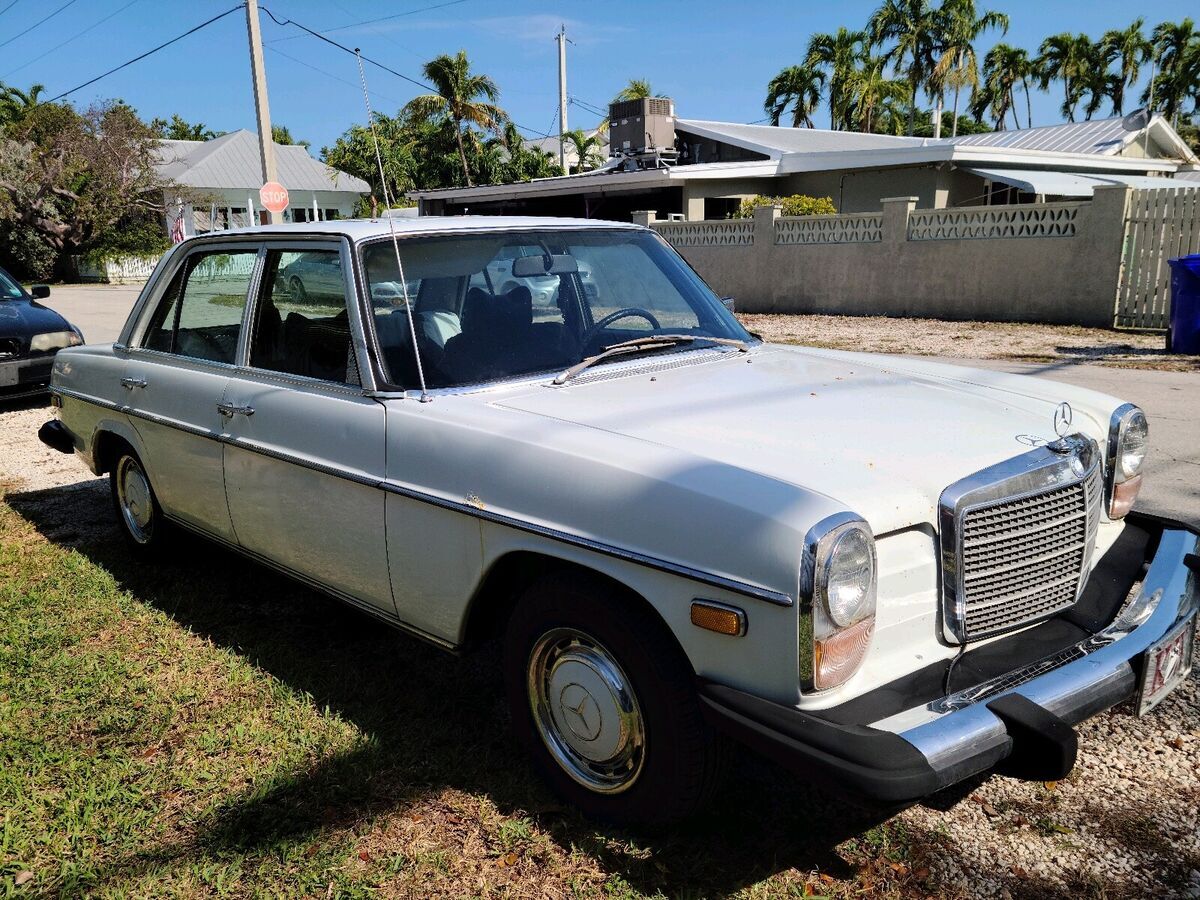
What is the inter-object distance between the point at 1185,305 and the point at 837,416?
10177mm

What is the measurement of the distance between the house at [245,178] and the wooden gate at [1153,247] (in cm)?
3571

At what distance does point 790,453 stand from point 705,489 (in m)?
0.31

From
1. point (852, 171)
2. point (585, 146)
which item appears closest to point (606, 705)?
point (852, 171)

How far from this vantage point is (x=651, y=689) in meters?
2.36

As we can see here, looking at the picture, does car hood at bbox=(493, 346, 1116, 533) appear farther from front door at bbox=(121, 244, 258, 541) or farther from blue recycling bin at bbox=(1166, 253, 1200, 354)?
blue recycling bin at bbox=(1166, 253, 1200, 354)

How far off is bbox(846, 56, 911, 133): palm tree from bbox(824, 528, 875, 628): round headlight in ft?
143

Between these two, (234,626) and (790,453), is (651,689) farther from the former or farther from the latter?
(234,626)

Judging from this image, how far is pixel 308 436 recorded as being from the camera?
3326mm

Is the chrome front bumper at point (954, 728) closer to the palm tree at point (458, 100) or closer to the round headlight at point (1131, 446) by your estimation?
the round headlight at point (1131, 446)

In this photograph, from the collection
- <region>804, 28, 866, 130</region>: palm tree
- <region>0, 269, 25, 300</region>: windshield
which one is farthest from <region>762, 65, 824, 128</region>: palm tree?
<region>0, 269, 25, 300</region>: windshield

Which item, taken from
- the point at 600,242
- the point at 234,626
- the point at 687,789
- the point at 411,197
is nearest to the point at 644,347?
the point at 600,242

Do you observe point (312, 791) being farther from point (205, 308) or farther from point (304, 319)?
point (205, 308)

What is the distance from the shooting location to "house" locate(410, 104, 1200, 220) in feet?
69.0

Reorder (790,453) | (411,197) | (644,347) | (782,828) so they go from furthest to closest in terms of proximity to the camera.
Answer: (411,197) < (644,347) < (782,828) < (790,453)
